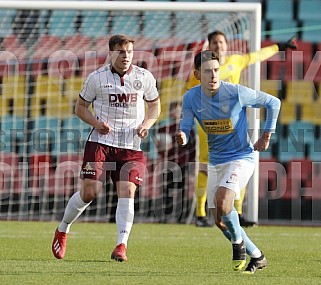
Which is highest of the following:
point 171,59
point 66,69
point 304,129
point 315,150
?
point 171,59

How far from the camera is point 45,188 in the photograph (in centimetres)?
1321

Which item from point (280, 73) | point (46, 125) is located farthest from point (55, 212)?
point (280, 73)

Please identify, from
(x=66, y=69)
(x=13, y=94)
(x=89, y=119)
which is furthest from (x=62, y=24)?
(x=89, y=119)

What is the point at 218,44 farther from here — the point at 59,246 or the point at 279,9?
the point at 279,9

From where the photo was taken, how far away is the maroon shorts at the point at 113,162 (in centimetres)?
761

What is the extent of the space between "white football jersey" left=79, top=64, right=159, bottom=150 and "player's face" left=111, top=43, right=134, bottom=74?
80mm

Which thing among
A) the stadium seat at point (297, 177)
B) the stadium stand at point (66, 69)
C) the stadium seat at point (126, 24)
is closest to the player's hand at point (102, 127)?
the stadium stand at point (66, 69)

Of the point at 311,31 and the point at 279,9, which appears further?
the point at 279,9

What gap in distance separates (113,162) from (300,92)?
296 inches

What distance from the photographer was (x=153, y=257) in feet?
25.5

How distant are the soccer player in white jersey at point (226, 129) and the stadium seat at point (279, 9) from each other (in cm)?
1061

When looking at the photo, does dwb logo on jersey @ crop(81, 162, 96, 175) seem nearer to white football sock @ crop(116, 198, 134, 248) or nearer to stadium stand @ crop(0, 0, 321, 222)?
white football sock @ crop(116, 198, 134, 248)

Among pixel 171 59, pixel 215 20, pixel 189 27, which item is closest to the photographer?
pixel 215 20

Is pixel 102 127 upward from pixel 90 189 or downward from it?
upward
